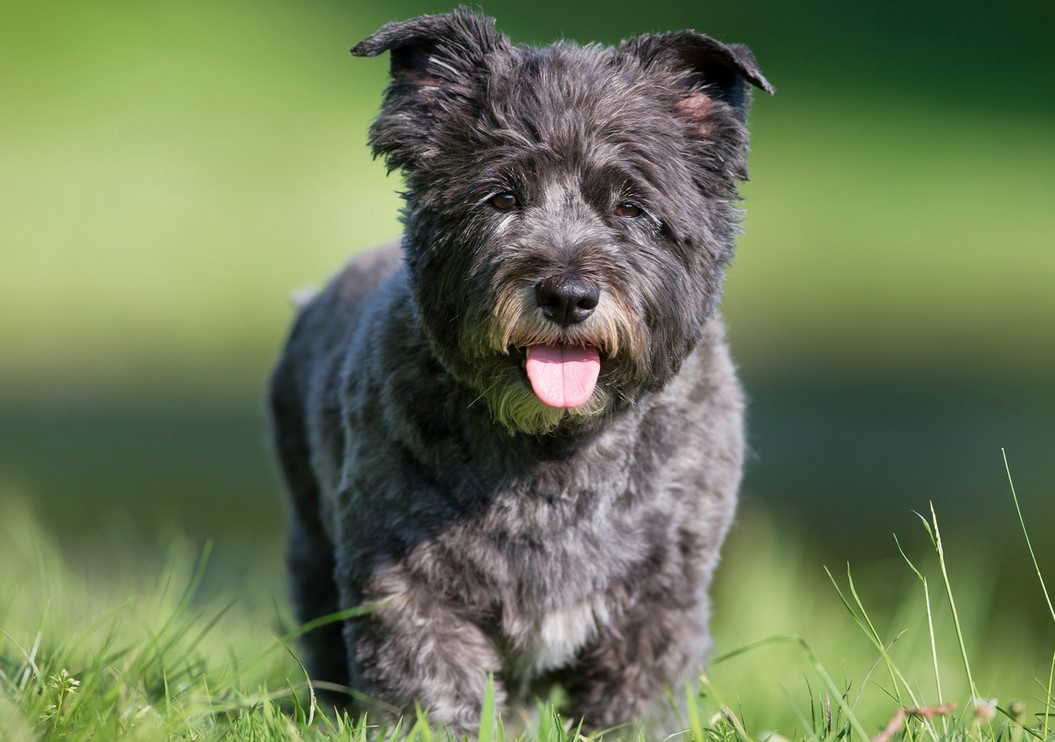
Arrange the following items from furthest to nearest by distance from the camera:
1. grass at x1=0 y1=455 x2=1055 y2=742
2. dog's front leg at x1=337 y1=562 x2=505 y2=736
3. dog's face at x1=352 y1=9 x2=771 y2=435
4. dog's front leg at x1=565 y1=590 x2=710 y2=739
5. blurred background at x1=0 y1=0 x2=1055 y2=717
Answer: blurred background at x1=0 y1=0 x2=1055 y2=717 → dog's front leg at x1=565 y1=590 x2=710 y2=739 → dog's front leg at x1=337 y1=562 x2=505 y2=736 → dog's face at x1=352 y1=9 x2=771 y2=435 → grass at x1=0 y1=455 x2=1055 y2=742

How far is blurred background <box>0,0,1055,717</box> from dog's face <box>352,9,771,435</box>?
380 cm

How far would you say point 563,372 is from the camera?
390 centimetres

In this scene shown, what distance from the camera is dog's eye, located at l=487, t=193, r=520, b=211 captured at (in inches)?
157

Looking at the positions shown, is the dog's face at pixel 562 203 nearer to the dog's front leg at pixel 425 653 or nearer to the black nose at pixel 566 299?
the black nose at pixel 566 299

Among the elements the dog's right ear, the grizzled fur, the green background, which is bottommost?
the green background

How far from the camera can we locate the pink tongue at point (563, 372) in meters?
3.87

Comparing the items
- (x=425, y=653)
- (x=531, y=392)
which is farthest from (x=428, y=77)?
(x=425, y=653)

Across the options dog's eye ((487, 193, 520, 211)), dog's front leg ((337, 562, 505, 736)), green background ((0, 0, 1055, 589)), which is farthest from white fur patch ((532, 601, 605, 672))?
green background ((0, 0, 1055, 589))

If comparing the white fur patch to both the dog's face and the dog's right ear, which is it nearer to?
the dog's face

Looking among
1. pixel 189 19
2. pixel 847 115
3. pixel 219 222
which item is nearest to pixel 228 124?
pixel 219 222

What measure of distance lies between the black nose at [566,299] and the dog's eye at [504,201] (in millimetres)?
367

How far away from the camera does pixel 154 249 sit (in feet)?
51.4

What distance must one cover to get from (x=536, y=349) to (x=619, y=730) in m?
1.32

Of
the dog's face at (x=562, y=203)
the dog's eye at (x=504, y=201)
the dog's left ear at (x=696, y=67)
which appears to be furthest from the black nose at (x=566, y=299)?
the dog's left ear at (x=696, y=67)
